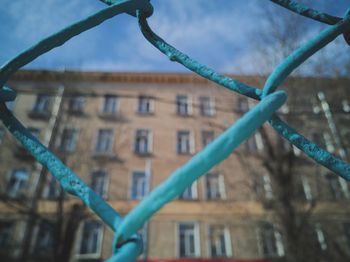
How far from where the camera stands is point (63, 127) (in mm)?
14852

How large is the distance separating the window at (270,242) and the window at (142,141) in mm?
7738

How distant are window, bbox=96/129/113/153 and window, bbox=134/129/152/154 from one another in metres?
1.63

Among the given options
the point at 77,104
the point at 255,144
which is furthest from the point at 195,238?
the point at 77,104

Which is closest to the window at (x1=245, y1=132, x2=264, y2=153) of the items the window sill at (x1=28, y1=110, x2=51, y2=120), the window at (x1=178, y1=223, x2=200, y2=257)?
the window at (x1=178, y1=223, x2=200, y2=257)

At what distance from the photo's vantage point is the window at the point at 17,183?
13.8 m

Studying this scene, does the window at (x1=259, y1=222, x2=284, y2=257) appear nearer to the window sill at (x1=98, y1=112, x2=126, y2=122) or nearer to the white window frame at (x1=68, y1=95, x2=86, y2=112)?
the window sill at (x1=98, y1=112, x2=126, y2=122)

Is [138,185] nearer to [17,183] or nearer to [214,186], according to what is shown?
[214,186]

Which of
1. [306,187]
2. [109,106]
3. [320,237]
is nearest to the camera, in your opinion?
[320,237]

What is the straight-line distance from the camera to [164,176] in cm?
1452

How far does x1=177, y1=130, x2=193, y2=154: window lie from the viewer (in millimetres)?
15859

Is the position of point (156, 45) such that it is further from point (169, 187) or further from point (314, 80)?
point (314, 80)

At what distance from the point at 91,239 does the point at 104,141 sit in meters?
5.76

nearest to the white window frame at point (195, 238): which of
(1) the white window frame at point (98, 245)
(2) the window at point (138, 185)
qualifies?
(2) the window at point (138, 185)

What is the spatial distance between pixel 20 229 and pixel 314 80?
15374 millimetres
